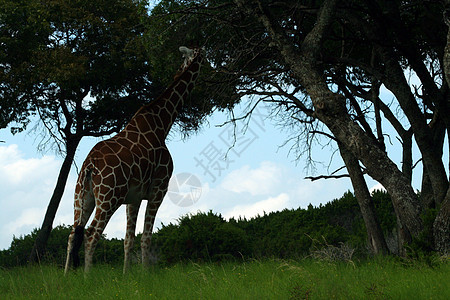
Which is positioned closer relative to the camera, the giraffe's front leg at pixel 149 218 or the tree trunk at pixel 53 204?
the giraffe's front leg at pixel 149 218

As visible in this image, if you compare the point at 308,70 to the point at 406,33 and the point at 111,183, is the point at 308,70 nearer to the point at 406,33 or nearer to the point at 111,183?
the point at 406,33

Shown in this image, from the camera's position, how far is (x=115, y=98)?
20.2m

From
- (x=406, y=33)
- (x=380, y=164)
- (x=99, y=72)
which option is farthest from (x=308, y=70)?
(x=99, y=72)

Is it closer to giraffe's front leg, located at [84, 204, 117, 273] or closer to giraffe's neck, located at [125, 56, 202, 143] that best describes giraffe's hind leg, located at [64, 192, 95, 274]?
giraffe's front leg, located at [84, 204, 117, 273]

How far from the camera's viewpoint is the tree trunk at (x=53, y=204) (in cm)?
1848

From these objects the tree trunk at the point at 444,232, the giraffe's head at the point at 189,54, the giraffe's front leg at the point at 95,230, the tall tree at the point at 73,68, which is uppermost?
the tall tree at the point at 73,68

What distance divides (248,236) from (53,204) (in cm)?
739

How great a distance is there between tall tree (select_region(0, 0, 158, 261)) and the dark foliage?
264 cm

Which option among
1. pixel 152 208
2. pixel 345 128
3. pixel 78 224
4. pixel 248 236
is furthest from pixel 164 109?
pixel 248 236

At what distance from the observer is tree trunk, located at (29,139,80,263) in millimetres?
18477

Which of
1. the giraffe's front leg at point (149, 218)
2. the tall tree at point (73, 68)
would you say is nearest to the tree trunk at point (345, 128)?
the giraffe's front leg at point (149, 218)

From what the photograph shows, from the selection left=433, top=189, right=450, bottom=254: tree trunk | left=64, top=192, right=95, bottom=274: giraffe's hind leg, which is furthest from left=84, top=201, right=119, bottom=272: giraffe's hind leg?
left=433, top=189, right=450, bottom=254: tree trunk

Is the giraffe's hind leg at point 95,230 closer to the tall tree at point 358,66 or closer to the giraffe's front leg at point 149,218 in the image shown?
the giraffe's front leg at point 149,218

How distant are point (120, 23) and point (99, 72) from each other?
2.03m
